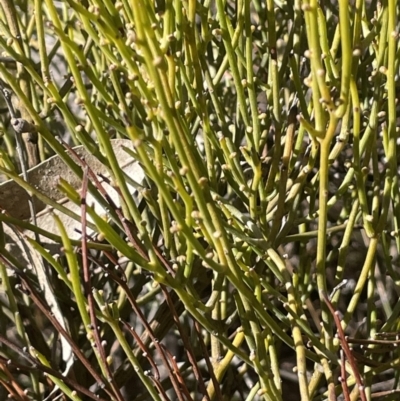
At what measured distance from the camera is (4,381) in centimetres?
71

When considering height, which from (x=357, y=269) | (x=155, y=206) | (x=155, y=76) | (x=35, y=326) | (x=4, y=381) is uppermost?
(x=155, y=76)

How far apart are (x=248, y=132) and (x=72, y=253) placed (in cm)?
31

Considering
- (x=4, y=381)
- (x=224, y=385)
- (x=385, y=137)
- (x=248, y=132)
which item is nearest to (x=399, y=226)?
(x=385, y=137)

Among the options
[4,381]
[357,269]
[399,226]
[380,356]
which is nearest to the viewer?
[4,381]

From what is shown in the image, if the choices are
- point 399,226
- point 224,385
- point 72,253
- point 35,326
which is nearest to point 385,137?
point 399,226

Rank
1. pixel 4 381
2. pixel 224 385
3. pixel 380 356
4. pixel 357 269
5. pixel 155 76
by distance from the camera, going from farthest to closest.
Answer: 1. pixel 357 269
2. pixel 224 385
3. pixel 380 356
4. pixel 4 381
5. pixel 155 76

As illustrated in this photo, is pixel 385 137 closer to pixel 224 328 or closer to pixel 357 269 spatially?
pixel 224 328

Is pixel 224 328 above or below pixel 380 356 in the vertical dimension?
above

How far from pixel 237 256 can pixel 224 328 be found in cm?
14

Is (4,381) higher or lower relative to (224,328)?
higher

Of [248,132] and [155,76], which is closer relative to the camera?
[155,76]

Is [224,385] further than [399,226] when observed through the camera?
Yes

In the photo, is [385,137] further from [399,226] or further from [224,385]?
A: [224,385]

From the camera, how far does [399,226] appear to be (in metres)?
0.82
